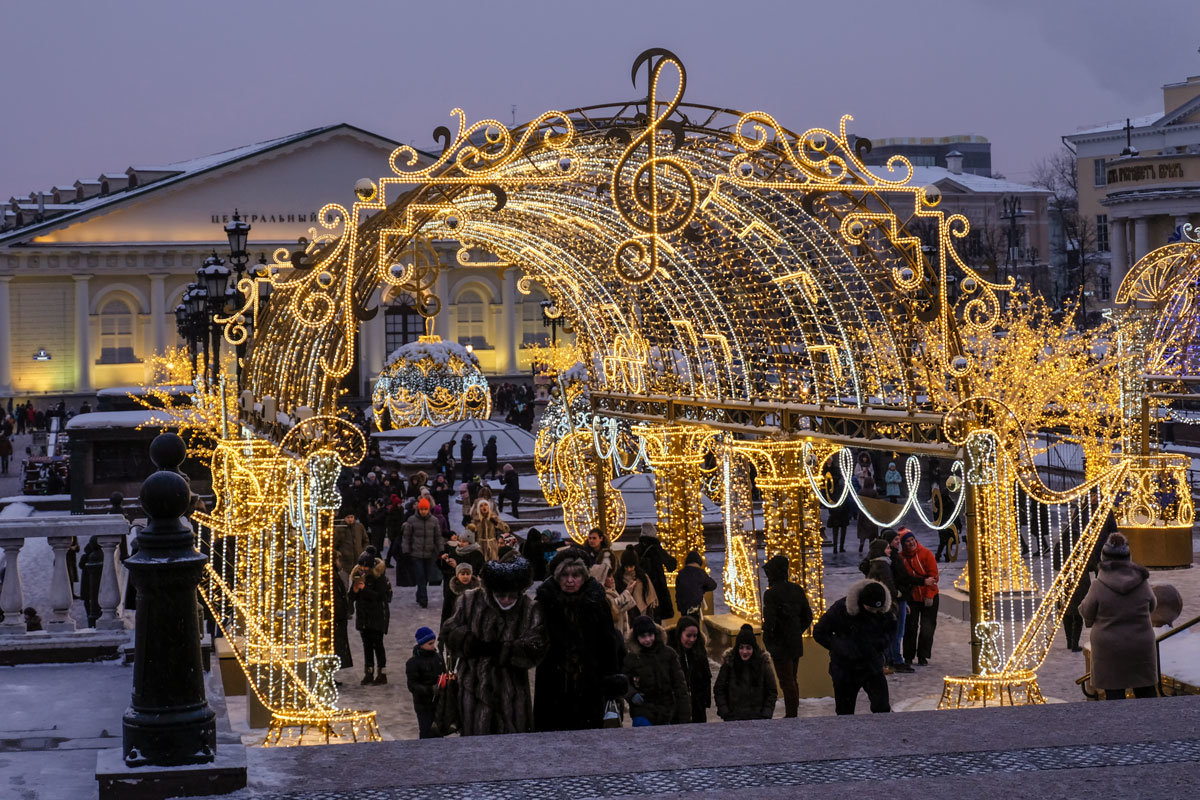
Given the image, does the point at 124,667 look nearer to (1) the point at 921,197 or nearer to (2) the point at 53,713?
(2) the point at 53,713

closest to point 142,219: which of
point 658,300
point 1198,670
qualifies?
point 658,300

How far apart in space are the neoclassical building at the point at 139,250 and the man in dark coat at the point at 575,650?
52839 mm

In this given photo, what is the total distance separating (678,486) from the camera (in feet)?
61.4

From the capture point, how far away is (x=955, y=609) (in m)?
18.4

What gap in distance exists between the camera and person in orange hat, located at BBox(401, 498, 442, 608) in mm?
20031

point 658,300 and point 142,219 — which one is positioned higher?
point 142,219

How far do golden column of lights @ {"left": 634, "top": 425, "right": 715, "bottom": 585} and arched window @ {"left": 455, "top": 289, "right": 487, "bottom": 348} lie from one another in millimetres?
49492

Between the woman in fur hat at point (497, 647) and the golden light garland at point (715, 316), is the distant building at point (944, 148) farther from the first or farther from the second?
the woman in fur hat at point (497, 647)

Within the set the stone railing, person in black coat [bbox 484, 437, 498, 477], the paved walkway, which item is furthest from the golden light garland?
person in black coat [bbox 484, 437, 498, 477]

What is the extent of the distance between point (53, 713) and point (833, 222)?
8.58 metres

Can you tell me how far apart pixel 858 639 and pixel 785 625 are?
6.61 feet

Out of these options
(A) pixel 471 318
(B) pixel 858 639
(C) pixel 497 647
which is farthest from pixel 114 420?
(A) pixel 471 318

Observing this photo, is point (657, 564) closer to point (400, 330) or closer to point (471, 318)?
point (471, 318)

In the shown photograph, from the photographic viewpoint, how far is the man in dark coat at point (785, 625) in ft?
42.5
